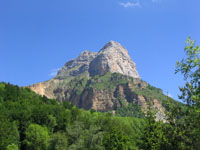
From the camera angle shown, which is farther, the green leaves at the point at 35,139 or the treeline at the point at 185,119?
the green leaves at the point at 35,139

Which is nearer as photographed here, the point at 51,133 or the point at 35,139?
the point at 35,139

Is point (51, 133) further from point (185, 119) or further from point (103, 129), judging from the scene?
point (185, 119)

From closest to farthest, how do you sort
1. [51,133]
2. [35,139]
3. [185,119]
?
[185,119] → [35,139] → [51,133]

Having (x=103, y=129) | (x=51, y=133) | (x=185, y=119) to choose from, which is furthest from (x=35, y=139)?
(x=185, y=119)

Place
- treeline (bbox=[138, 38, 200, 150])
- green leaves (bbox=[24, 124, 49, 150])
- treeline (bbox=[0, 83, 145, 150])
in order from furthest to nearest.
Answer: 1. green leaves (bbox=[24, 124, 49, 150])
2. treeline (bbox=[0, 83, 145, 150])
3. treeline (bbox=[138, 38, 200, 150])

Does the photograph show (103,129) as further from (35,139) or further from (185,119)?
(185,119)

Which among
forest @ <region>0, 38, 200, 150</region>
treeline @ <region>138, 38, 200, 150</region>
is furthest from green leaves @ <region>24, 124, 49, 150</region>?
treeline @ <region>138, 38, 200, 150</region>

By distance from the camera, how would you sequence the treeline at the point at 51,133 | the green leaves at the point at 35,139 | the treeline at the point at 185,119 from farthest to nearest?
the green leaves at the point at 35,139 → the treeline at the point at 51,133 → the treeline at the point at 185,119

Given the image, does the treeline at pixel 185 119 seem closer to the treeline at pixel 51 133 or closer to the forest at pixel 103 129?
the forest at pixel 103 129

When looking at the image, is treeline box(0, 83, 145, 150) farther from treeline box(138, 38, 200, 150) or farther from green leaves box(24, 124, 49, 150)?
treeline box(138, 38, 200, 150)

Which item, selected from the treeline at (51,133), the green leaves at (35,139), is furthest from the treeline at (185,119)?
the green leaves at (35,139)

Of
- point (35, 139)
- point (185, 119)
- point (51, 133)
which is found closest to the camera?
point (185, 119)

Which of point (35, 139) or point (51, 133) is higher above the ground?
point (51, 133)

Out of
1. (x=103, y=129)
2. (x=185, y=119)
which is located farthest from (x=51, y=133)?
(x=185, y=119)
